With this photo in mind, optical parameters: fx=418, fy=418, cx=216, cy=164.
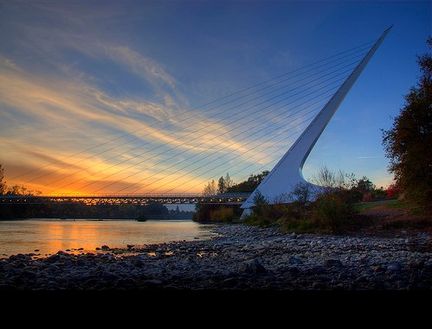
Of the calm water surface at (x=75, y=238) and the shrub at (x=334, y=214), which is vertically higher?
the shrub at (x=334, y=214)

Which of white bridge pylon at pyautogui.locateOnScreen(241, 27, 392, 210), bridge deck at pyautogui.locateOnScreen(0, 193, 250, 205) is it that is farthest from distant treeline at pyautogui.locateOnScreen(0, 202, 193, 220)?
white bridge pylon at pyautogui.locateOnScreen(241, 27, 392, 210)

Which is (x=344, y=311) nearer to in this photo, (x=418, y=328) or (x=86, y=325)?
(x=418, y=328)

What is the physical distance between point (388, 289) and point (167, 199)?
58730 mm

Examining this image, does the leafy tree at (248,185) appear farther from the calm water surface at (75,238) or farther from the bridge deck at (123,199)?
the calm water surface at (75,238)

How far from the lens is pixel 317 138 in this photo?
138 feet

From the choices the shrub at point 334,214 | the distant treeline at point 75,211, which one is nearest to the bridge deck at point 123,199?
the distant treeline at point 75,211

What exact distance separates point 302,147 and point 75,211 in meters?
64.8

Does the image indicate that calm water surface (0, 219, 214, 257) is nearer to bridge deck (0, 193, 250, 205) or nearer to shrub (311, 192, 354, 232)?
shrub (311, 192, 354, 232)

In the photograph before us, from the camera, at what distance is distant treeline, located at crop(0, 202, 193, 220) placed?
71.1 metres

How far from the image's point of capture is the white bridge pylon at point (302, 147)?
42094 mm

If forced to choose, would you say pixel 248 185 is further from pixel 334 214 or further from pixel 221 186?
pixel 334 214

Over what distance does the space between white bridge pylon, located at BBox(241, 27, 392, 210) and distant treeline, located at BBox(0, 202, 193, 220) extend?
32.2 metres

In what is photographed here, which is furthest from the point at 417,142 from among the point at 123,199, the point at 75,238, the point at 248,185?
the point at 248,185

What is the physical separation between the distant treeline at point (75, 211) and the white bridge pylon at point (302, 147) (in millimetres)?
32191
